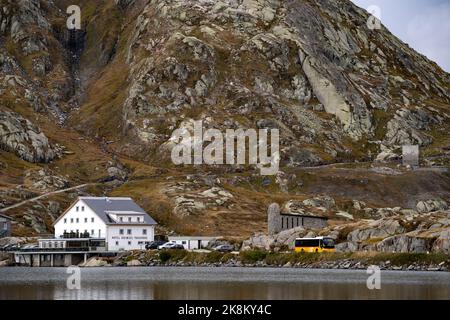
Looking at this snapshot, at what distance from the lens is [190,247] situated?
178 m

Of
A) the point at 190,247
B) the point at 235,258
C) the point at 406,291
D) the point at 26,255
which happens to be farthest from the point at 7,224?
the point at 406,291

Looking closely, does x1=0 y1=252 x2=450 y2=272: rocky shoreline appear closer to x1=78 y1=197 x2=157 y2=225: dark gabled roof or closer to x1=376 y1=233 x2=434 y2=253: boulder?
x1=376 y1=233 x2=434 y2=253: boulder

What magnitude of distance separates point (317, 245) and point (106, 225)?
4681 cm

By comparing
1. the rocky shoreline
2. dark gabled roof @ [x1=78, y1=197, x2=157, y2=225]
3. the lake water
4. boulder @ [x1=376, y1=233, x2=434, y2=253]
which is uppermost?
dark gabled roof @ [x1=78, y1=197, x2=157, y2=225]

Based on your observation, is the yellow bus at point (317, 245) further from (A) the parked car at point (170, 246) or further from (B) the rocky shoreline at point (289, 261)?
(A) the parked car at point (170, 246)

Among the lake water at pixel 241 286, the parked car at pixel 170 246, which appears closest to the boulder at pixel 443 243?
the lake water at pixel 241 286

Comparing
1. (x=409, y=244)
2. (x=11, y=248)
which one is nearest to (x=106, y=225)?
(x=11, y=248)

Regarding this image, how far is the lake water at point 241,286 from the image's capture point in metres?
81.3

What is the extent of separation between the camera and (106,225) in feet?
574

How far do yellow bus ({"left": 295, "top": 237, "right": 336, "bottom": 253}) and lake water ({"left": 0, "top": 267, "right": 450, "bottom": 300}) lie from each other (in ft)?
87.5

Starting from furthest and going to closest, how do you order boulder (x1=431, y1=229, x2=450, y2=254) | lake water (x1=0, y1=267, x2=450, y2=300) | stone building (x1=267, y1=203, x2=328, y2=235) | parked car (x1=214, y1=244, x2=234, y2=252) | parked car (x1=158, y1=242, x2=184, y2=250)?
stone building (x1=267, y1=203, x2=328, y2=235) → parked car (x1=158, y1=242, x2=184, y2=250) → parked car (x1=214, y1=244, x2=234, y2=252) → boulder (x1=431, y1=229, x2=450, y2=254) → lake water (x1=0, y1=267, x2=450, y2=300)

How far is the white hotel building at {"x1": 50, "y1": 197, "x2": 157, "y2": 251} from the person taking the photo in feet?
576

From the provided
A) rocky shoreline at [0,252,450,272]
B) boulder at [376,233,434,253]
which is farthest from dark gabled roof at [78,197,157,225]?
boulder at [376,233,434,253]
